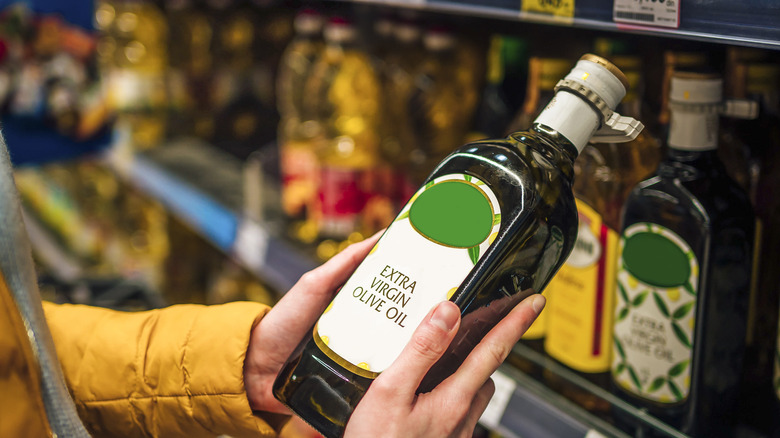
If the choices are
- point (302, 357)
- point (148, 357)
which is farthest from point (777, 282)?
point (148, 357)

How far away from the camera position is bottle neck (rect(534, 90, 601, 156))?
663 mm

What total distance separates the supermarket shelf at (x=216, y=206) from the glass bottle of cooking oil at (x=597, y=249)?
59cm

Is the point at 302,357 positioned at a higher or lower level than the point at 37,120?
higher

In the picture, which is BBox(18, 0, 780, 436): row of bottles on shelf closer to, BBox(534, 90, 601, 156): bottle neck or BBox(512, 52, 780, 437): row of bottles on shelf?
BBox(512, 52, 780, 437): row of bottles on shelf

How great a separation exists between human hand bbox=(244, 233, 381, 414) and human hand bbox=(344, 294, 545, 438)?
0.66 ft

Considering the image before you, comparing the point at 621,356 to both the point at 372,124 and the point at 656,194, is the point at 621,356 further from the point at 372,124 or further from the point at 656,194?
the point at 372,124

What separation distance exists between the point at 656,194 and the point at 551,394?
30 cm

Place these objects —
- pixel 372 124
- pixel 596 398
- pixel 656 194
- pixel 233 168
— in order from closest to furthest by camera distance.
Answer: pixel 656 194 → pixel 596 398 → pixel 372 124 → pixel 233 168

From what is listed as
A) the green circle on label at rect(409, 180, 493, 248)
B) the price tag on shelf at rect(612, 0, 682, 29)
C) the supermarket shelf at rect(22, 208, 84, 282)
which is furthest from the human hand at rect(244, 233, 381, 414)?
the supermarket shelf at rect(22, 208, 84, 282)

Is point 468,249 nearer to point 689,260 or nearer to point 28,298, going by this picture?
point 689,260

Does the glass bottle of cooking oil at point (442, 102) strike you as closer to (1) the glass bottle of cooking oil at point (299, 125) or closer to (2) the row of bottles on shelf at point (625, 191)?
(2) the row of bottles on shelf at point (625, 191)

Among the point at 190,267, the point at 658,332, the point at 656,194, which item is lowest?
the point at 190,267

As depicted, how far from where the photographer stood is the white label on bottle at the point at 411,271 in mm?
643

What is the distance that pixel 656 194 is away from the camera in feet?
2.69
